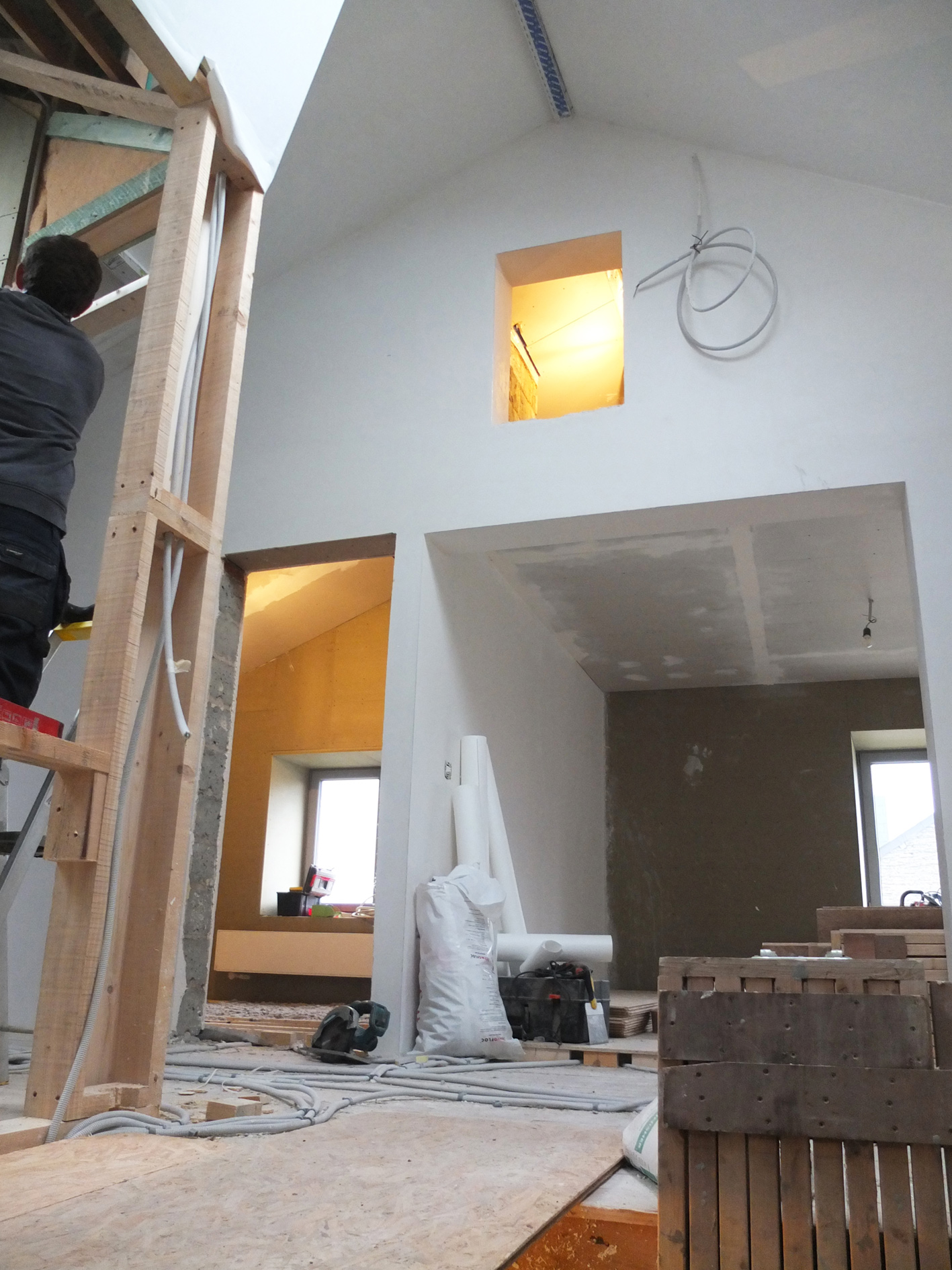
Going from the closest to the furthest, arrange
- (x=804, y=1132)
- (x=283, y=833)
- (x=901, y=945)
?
(x=804, y=1132) → (x=901, y=945) → (x=283, y=833)

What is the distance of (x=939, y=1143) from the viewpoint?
1403mm

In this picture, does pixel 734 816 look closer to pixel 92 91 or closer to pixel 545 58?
pixel 545 58

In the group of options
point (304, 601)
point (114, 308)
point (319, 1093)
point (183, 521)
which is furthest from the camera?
point (304, 601)

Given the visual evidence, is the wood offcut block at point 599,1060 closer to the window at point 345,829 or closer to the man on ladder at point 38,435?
the man on ladder at point 38,435

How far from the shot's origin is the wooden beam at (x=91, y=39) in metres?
2.93

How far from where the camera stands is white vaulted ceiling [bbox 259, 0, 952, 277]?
3904mm

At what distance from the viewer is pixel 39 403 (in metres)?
2.24

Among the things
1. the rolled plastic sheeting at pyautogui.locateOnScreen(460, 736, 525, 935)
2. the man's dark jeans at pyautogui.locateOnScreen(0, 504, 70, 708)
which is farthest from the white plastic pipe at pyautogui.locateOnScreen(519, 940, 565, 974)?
the man's dark jeans at pyautogui.locateOnScreen(0, 504, 70, 708)

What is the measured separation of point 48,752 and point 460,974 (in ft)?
7.99

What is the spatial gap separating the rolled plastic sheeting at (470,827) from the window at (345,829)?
297cm

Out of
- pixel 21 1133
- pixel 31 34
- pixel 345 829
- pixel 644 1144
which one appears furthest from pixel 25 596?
pixel 345 829

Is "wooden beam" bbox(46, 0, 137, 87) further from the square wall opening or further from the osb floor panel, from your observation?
the osb floor panel

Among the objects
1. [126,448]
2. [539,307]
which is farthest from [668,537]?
[126,448]

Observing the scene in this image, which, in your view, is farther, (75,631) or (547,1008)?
(547,1008)
